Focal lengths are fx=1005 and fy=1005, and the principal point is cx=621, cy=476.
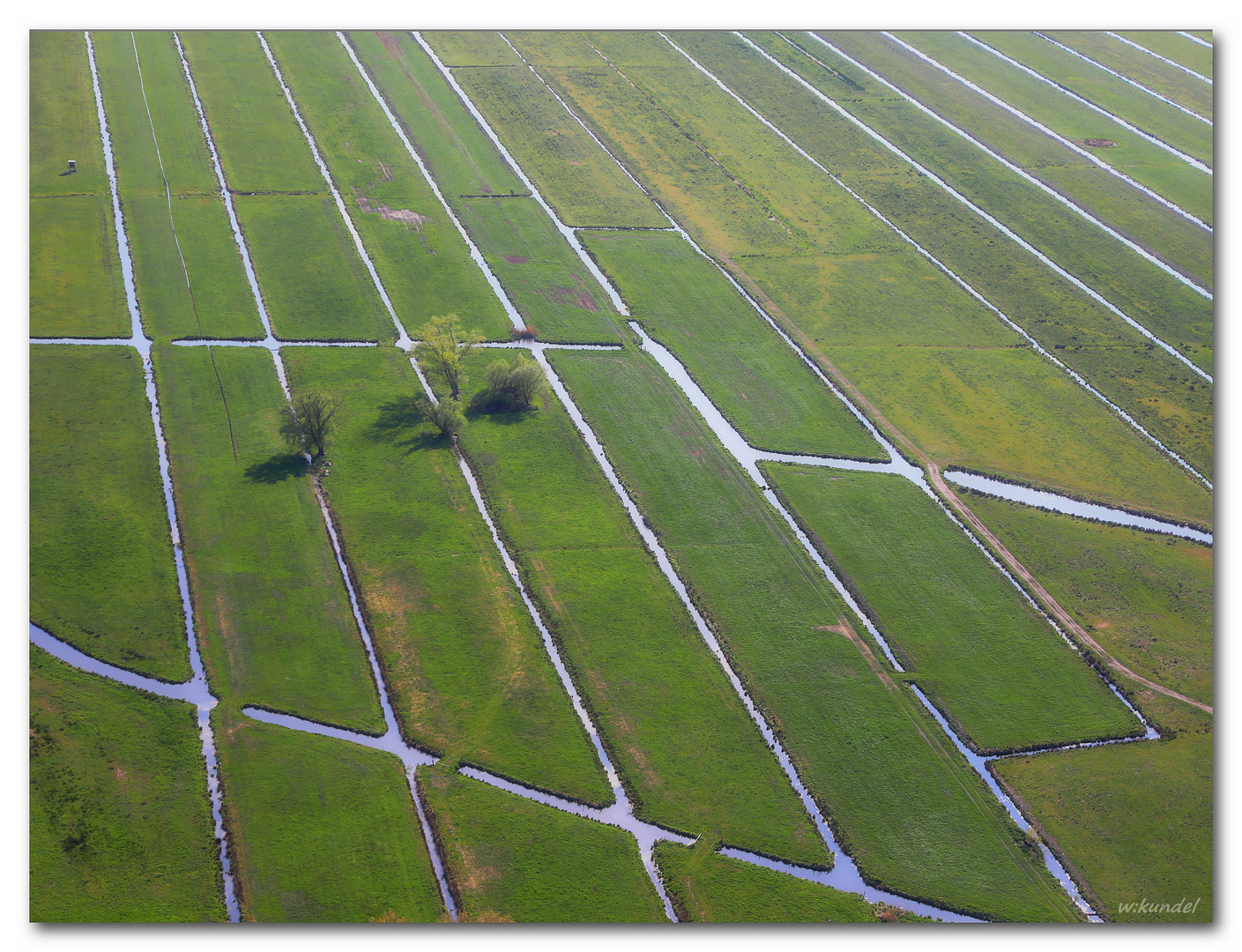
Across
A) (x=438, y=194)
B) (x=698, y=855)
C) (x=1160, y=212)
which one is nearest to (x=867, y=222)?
(x=1160, y=212)

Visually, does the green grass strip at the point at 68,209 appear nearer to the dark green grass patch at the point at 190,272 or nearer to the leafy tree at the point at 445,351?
the dark green grass patch at the point at 190,272

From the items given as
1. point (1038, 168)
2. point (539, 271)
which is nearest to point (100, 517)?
point (539, 271)

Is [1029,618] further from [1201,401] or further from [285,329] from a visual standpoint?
[285,329]

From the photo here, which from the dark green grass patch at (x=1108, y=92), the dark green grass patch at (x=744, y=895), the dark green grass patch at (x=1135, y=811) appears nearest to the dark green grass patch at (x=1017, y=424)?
the dark green grass patch at (x=1135, y=811)

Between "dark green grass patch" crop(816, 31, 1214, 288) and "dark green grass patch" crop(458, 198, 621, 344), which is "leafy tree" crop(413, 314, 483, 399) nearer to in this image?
"dark green grass patch" crop(458, 198, 621, 344)

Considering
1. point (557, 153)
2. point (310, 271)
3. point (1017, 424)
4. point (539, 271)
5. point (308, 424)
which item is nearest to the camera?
point (308, 424)

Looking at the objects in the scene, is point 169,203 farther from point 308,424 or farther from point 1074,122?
point 1074,122
